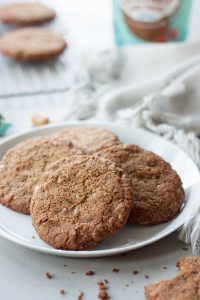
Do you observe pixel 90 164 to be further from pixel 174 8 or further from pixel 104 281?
pixel 174 8

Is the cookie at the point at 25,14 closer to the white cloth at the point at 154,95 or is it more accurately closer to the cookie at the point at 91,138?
the white cloth at the point at 154,95

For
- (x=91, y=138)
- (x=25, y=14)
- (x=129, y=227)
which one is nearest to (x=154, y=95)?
(x=91, y=138)

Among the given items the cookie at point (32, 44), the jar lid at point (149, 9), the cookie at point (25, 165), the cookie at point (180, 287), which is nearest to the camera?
the cookie at point (180, 287)

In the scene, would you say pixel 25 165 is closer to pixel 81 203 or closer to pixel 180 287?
pixel 81 203

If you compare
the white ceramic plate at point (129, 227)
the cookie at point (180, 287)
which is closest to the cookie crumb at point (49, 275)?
the white ceramic plate at point (129, 227)

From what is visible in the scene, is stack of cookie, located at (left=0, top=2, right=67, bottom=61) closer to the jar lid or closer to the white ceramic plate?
the jar lid

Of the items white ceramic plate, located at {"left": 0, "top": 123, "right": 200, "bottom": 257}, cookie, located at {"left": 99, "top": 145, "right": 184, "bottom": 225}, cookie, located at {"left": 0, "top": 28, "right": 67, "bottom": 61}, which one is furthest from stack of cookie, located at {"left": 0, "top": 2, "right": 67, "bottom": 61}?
cookie, located at {"left": 99, "top": 145, "right": 184, "bottom": 225}
